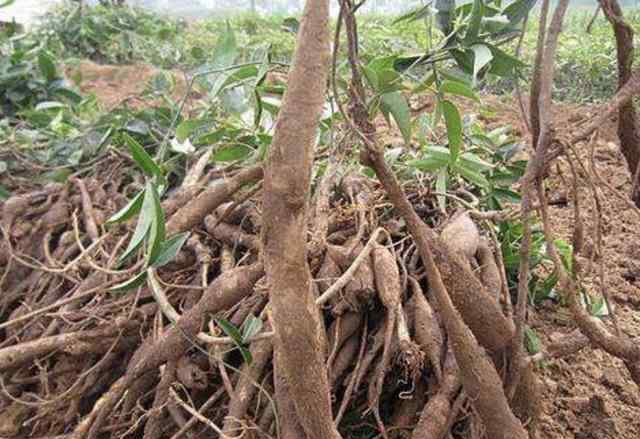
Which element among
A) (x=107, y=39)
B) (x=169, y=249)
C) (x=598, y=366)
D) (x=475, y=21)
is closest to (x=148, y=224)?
(x=169, y=249)

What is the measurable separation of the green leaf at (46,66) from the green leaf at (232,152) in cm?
130

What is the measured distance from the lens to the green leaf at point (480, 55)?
2.37 ft

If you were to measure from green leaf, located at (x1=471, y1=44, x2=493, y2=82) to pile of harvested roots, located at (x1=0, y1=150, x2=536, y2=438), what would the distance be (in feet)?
0.81

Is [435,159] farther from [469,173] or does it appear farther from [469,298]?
[469,298]

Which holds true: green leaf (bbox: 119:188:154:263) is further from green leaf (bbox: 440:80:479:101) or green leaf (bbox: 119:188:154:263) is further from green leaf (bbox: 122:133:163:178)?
green leaf (bbox: 440:80:479:101)

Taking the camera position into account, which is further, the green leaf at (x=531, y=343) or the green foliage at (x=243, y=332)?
the green leaf at (x=531, y=343)

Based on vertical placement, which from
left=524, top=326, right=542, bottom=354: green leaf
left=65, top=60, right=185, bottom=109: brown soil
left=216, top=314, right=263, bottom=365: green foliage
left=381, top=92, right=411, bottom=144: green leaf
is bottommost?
left=65, top=60, right=185, bottom=109: brown soil

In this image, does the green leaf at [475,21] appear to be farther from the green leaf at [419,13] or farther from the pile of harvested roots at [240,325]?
the pile of harvested roots at [240,325]

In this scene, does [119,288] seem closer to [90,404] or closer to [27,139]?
[90,404]

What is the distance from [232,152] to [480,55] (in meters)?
0.45

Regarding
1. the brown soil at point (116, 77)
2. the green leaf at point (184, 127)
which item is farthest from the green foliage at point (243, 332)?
the brown soil at point (116, 77)

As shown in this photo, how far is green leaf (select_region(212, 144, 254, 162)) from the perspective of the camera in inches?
38.6

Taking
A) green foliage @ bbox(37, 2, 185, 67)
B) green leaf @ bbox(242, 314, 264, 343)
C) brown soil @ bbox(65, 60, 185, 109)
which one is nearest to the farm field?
green leaf @ bbox(242, 314, 264, 343)

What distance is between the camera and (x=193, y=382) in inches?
32.9
